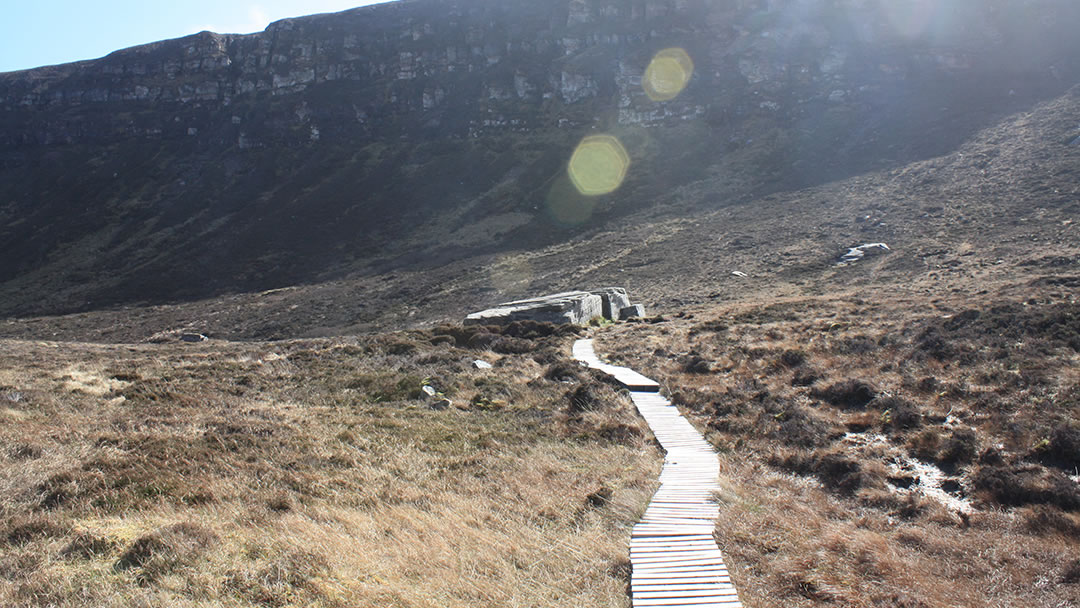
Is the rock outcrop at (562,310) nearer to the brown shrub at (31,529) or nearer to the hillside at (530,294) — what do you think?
the hillside at (530,294)

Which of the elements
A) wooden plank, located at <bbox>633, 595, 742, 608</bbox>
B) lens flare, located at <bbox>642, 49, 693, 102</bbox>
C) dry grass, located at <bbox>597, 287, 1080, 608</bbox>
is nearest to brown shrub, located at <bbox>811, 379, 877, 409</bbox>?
dry grass, located at <bbox>597, 287, 1080, 608</bbox>

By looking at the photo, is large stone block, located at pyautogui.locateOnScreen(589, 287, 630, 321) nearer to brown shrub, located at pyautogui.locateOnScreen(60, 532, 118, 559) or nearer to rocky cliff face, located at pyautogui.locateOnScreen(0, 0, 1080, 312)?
brown shrub, located at pyautogui.locateOnScreen(60, 532, 118, 559)

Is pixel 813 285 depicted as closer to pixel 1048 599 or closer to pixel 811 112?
pixel 1048 599

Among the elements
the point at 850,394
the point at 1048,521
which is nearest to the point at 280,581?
the point at 1048,521

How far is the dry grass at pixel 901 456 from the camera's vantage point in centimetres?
591

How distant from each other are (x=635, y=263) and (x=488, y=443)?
121 ft

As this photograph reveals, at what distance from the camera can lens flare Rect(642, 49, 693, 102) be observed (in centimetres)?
7662

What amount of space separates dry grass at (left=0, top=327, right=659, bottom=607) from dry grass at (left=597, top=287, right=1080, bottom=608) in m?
1.57

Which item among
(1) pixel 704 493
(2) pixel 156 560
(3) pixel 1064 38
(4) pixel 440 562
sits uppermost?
(3) pixel 1064 38

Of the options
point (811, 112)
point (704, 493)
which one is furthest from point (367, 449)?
point (811, 112)

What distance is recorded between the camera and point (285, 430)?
383 inches

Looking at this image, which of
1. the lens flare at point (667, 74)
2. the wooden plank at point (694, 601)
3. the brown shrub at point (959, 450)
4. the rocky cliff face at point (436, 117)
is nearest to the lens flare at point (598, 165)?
the rocky cliff face at point (436, 117)

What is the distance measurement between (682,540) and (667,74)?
257 feet

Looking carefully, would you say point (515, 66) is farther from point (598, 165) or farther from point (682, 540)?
point (682, 540)
